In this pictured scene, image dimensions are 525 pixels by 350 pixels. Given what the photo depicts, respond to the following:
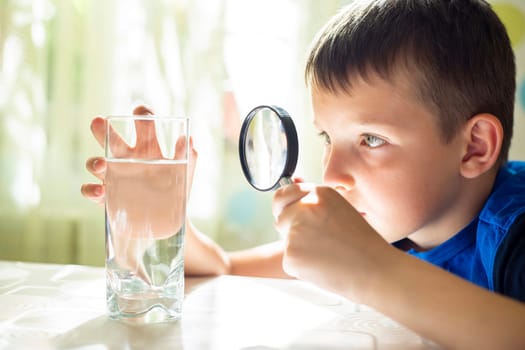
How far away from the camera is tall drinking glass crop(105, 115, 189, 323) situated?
2.54ft

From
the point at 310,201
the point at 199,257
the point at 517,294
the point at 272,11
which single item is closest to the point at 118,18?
the point at 272,11

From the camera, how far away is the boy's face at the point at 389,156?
40.3 inches

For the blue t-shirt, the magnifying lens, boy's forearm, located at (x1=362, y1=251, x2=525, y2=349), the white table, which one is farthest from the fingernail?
the blue t-shirt

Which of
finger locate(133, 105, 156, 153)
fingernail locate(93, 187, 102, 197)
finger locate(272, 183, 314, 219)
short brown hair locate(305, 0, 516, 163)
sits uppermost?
short brown hair locate(305, 0, 516, 163)

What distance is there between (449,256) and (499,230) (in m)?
0.20

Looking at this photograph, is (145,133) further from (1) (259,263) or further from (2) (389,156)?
(1) (259,263)

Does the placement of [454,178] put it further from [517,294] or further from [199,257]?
[199,257]

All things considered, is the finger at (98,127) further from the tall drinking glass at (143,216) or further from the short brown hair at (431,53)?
the short brown hair at (431,53)

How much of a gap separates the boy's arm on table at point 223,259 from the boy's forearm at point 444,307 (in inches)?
17.3

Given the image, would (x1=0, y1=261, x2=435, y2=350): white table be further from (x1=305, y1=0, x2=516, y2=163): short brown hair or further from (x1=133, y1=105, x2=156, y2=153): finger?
(x1=305, y1=0, x2=516, y2=163): short brown hair

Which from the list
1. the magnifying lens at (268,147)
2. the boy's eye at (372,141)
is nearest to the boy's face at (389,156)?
the boy's eye at (372,141)

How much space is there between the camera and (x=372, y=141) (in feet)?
3.43

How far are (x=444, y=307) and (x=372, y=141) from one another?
38cm

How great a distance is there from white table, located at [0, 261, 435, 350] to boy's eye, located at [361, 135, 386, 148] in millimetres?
262
